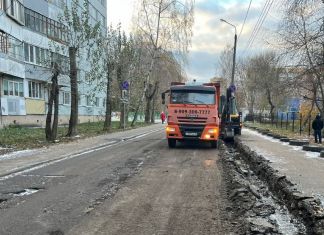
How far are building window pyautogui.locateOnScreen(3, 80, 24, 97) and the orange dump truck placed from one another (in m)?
19.8

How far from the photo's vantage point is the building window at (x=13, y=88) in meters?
33.0

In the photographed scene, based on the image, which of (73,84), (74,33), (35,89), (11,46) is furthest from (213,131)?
(35,89)

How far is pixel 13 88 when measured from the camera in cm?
3422

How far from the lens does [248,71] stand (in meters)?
74.6

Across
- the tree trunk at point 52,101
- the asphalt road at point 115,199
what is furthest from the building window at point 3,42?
the asphalt road at point 115,199

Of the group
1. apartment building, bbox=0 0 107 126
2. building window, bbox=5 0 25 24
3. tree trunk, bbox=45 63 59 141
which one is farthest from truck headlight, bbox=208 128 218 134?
building window, bbox=5 0 25 24

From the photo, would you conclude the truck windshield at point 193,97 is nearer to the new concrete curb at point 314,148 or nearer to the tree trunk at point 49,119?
the new concrete curb at point 314,148

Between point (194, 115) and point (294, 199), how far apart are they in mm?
10486

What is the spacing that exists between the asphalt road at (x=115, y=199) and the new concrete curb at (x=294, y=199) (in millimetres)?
1217

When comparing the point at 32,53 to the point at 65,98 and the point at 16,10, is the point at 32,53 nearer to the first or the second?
the point at 16,10

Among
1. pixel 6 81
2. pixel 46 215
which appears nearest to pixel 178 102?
pixel 46 215

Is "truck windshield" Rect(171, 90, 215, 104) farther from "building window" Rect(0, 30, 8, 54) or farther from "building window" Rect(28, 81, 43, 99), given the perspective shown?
"building window" Rect(28, 81, 43, 99)

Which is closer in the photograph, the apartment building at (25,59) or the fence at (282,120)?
the apartment building at (25,59)

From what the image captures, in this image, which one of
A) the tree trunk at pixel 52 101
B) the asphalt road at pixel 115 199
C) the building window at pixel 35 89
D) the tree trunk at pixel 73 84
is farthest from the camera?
the building window at pixel 35 89
